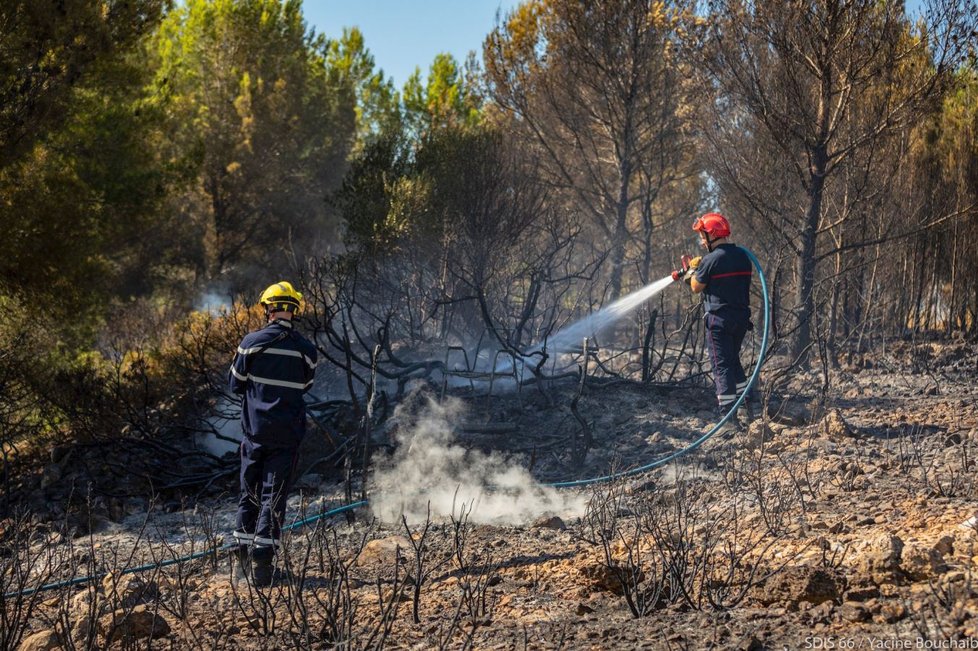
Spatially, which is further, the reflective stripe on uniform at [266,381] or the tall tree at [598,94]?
the tall tree at [598,94]

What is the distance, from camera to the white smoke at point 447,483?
5.57m

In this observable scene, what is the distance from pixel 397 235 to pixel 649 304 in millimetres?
6444

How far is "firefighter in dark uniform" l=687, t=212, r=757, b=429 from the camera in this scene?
684 cm

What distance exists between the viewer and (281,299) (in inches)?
191

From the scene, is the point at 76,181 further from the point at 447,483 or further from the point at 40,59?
the point at 447,483

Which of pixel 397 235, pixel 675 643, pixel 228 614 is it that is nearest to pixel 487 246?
pixel 397 235

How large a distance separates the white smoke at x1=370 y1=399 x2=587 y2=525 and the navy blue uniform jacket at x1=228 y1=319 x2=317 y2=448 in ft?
3.09

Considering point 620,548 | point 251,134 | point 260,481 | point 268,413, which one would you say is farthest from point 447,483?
point 251,134

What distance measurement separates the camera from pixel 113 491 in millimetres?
7258

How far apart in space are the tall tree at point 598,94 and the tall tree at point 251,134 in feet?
19.9

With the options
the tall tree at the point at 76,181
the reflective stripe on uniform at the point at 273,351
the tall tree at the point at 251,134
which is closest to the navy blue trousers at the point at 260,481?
the reflective stripe on uniform at the point at 273,351

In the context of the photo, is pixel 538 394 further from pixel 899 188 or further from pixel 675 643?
pixel 899 188

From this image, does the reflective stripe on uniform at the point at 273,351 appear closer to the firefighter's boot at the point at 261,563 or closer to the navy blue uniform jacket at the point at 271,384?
the navy blue uniform jacket at the point at 271,384

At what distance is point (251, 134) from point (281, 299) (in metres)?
16.2
